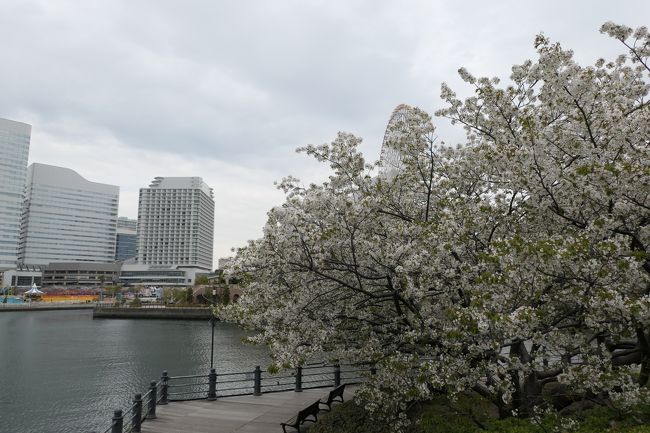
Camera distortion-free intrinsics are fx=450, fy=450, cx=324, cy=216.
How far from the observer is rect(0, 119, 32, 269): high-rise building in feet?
528

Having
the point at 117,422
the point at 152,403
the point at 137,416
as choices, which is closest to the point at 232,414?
the point at 152,403

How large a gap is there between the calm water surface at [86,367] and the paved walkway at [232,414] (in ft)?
24.2

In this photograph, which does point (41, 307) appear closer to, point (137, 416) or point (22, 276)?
point (22, 276)

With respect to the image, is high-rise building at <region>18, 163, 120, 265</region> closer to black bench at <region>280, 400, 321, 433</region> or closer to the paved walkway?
the paved walkway

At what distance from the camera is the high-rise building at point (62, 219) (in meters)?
178

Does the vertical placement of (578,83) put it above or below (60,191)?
below

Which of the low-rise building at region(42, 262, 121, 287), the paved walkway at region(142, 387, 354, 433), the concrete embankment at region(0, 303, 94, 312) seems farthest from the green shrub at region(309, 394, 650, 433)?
the low-rise building at region(42, 262, 121, 287)

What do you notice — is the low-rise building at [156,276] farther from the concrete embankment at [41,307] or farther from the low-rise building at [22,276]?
the concrete embankment at [41,307]

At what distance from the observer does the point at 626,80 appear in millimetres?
9336

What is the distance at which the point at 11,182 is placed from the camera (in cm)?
16225

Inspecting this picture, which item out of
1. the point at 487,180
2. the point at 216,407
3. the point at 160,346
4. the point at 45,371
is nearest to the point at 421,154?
the point at 487,180

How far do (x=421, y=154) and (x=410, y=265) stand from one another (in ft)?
13.8

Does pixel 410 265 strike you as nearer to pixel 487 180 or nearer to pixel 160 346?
pixel 487 180

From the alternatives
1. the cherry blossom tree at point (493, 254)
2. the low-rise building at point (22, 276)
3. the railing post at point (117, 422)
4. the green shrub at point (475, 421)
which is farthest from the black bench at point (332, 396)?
the low-rise building at point (22, 276)
